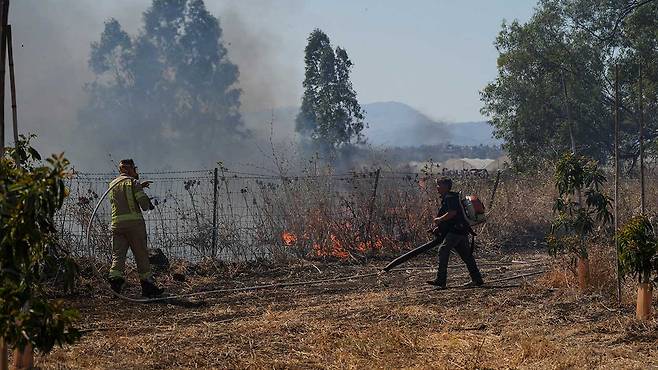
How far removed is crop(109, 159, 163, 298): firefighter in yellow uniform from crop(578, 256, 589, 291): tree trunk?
5.22 meters

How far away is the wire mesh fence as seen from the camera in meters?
13.1

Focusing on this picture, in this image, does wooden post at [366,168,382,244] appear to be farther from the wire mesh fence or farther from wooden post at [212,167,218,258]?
wooden post at [212,167,218,258]

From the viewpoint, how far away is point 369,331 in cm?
838

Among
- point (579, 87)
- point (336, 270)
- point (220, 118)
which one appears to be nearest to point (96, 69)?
point (220, 118)

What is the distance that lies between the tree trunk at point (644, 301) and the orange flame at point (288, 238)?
732 cm

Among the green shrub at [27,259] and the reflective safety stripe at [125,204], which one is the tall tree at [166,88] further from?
the green shrub at [27,259]

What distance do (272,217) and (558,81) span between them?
15317mm

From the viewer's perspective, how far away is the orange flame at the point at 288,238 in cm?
1488

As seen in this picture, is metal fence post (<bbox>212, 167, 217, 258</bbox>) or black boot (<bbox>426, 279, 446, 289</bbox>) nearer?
black boot (<bbox>426, 279, 446, 289</bbox>)

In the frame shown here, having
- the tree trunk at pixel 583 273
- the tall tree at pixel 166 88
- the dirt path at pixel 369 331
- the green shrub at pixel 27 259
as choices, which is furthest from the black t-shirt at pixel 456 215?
the tall tree at pixel 166 88

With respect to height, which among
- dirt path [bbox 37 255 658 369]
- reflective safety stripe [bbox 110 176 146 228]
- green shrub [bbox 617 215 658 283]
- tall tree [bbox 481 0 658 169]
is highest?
tall tree [bbox 481 0 658 169]

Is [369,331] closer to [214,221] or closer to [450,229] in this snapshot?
[450,229]

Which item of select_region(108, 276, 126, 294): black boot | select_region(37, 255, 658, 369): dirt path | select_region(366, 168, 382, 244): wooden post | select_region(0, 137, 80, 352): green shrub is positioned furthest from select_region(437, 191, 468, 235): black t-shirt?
select_region(0, 137, 80, 352): green shrub

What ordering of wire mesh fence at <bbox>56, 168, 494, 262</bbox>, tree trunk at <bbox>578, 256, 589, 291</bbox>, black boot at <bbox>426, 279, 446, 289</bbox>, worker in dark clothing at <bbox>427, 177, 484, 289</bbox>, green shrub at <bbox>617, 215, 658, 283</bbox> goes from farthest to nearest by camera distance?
wire mesh fence at <bbox>56, 168, 494, 262</bbox> < black boot at <bbox>426, 279, 446, 289</bbox> < worker in dark clothing at <bbox>427, 177, 484, 289</bbox> < tree trunk at <bbox>578, 256, 589, 291</bbox> < green shrub at <bbox>617, 215, 658, 283</bbox>
